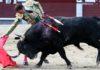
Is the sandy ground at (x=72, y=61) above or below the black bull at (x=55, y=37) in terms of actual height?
below

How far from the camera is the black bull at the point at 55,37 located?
867cm

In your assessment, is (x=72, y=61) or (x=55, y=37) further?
(x=72, y=61)

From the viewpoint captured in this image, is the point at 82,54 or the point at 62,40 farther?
the point at 82,54

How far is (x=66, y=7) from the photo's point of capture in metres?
18.5

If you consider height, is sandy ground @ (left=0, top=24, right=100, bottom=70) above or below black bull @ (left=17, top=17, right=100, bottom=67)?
below

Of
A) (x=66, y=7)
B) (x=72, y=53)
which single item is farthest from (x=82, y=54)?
(x=66, y=7)

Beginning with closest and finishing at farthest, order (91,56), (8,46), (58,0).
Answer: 1. (91,56)
2. (8,46)
3. (58,0)

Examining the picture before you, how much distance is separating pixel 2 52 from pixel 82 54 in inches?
78.0

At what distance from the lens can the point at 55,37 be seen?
868cm

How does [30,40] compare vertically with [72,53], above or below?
above

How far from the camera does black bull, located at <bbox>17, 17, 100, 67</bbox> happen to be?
867cm

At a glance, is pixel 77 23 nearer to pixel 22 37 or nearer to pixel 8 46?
pixel 22 37

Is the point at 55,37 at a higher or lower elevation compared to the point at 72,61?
higher

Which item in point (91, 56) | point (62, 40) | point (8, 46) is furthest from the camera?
point (8, 46)
